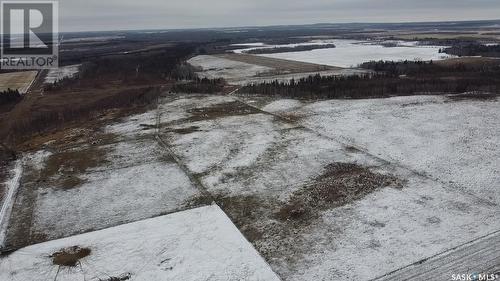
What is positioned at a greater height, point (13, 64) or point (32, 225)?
point (13, 64)

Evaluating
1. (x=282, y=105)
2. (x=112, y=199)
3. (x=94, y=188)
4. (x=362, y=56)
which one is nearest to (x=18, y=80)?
(x=282, y=105)

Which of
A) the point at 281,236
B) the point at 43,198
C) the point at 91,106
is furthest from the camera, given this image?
the point at 91,106

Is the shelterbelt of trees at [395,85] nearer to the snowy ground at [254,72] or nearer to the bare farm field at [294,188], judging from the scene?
the snowy ground at [254,72]

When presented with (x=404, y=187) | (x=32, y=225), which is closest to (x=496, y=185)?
(x=404, y=187)

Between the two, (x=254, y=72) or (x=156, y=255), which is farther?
(x=254, y=72)

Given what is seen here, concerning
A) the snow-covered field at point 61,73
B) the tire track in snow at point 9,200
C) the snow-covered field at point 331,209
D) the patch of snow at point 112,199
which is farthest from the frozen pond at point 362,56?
the tire track in snow at point 9,200

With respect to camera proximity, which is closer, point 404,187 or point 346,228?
point 346,228

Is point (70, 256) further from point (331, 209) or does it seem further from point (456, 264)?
point (456, 264)

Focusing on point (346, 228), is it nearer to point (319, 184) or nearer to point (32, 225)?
point (319, 184)
